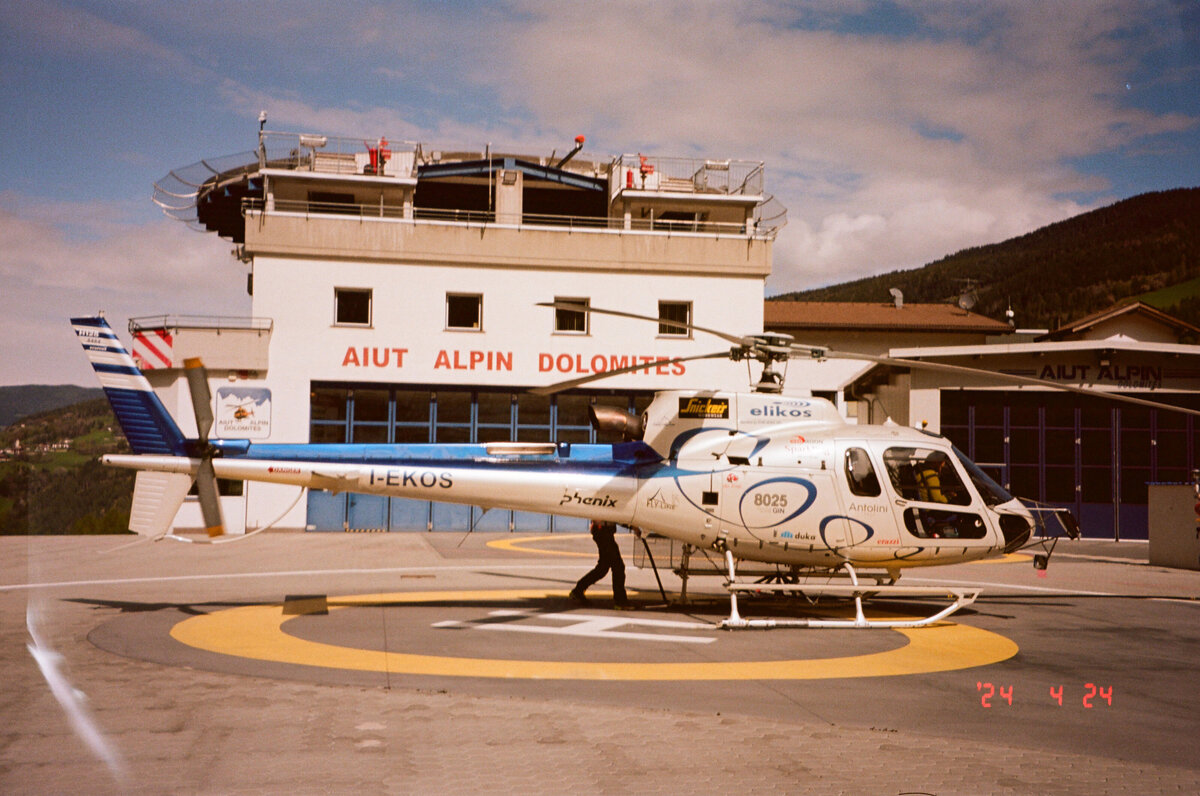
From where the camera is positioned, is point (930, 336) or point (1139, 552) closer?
point (1139, 552)

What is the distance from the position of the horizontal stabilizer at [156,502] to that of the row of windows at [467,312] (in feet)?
59.0

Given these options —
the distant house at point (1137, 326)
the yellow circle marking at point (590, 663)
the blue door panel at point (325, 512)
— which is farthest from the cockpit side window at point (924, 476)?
the distant house at point (1137, 326)

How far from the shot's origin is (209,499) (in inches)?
447

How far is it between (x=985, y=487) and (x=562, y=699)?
7.59 metres

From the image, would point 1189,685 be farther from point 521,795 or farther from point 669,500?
point 521,795

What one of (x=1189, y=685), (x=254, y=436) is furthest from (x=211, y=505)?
(x=254, y=436)

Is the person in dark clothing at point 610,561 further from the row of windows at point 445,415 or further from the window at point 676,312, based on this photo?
the window at point 676,312

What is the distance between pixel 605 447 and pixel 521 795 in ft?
25.4

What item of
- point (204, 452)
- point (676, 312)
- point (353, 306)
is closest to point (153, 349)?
point (353, 306)

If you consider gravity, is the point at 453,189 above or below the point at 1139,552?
above

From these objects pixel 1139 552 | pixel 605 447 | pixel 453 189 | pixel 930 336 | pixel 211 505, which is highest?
pixel 453 189

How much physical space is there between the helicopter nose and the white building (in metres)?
17.8

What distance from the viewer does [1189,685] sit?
877cm

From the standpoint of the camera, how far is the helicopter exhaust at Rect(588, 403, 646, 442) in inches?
500
